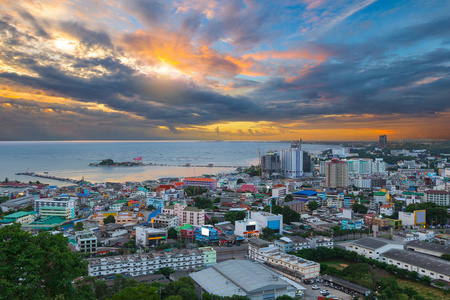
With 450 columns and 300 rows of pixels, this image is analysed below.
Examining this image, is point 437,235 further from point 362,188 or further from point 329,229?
point 362,188

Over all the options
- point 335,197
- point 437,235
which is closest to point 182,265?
point 437,235

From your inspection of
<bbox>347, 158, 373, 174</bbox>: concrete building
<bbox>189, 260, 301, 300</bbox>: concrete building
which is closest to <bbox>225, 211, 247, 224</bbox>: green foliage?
<bbox>189, 260, 301, 300</bbox>: concrete building

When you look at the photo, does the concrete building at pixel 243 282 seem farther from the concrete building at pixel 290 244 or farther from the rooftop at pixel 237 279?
the concrete building at pixel 290 244

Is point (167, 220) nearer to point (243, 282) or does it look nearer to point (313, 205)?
point (243, 282)

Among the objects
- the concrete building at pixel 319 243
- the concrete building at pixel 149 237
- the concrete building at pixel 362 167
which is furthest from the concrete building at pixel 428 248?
the concrete building at pixel 362 167

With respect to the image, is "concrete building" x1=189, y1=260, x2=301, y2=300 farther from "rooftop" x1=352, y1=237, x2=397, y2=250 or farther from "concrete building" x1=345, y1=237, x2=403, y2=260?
"rooftop" x1=352, y1=237, x2=397, y2=250
